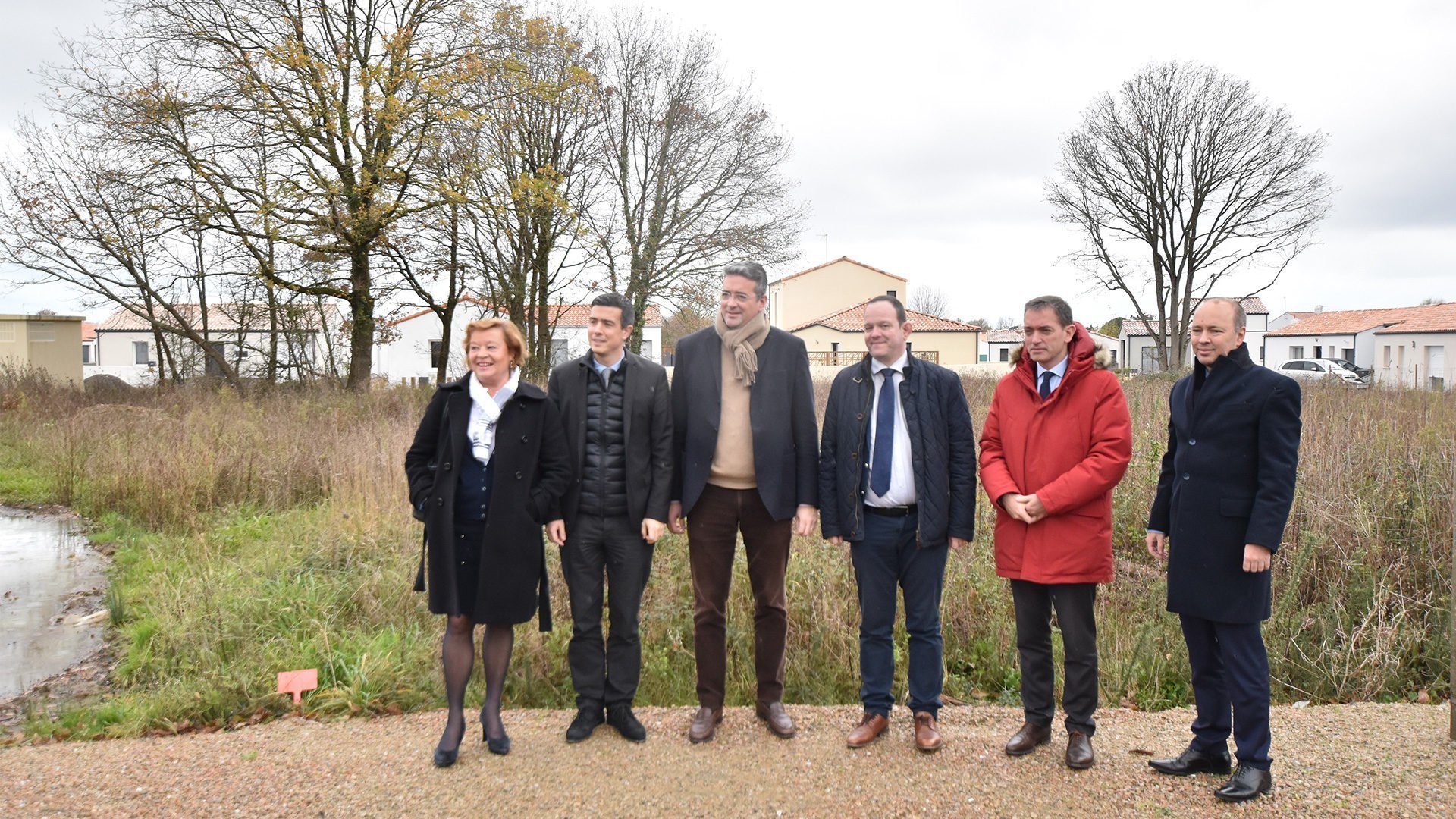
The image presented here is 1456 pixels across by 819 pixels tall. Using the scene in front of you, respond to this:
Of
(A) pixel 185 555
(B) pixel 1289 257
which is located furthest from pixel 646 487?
(B) pixel 1289 257

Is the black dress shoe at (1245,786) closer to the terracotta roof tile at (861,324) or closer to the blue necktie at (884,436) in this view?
the blue necktie at (884,436)

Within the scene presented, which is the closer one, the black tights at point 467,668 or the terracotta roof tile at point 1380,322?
the black tights at point 467,668

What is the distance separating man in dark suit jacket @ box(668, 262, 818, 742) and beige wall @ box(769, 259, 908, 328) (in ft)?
171

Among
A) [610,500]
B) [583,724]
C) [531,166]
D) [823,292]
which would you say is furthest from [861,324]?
[583,724]

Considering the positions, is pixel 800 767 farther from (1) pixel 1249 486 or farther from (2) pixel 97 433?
(2) pixel 97 433

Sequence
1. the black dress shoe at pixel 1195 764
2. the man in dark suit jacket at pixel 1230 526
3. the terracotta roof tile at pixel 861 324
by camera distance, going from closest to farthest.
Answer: the man in dark suit jacket at pixel 1230 526, the black dress shoe at pixel 1195 764, the terracotta roof tile at pixel 861 324

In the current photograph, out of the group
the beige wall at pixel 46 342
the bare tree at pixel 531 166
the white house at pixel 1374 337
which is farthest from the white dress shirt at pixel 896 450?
the white house at pixel 1374 337

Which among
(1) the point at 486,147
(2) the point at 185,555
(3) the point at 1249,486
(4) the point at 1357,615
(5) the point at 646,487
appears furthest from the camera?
(1) the point at 486,147

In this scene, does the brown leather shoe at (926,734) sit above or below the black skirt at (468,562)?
below

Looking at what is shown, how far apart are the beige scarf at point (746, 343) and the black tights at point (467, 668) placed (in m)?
1.62

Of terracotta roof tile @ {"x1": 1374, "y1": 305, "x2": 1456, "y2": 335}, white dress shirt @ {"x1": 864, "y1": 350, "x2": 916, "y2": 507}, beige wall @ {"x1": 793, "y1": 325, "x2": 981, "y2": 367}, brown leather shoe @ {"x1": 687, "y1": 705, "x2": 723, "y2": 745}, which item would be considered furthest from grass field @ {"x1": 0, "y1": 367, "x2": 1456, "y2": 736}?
beige wall @ {"x1": 793, "y1": 325, "x2": 981, "y2": 367}

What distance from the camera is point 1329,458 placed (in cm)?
714

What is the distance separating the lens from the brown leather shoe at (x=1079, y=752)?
389 centimetres

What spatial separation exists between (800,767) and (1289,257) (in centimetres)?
3194
